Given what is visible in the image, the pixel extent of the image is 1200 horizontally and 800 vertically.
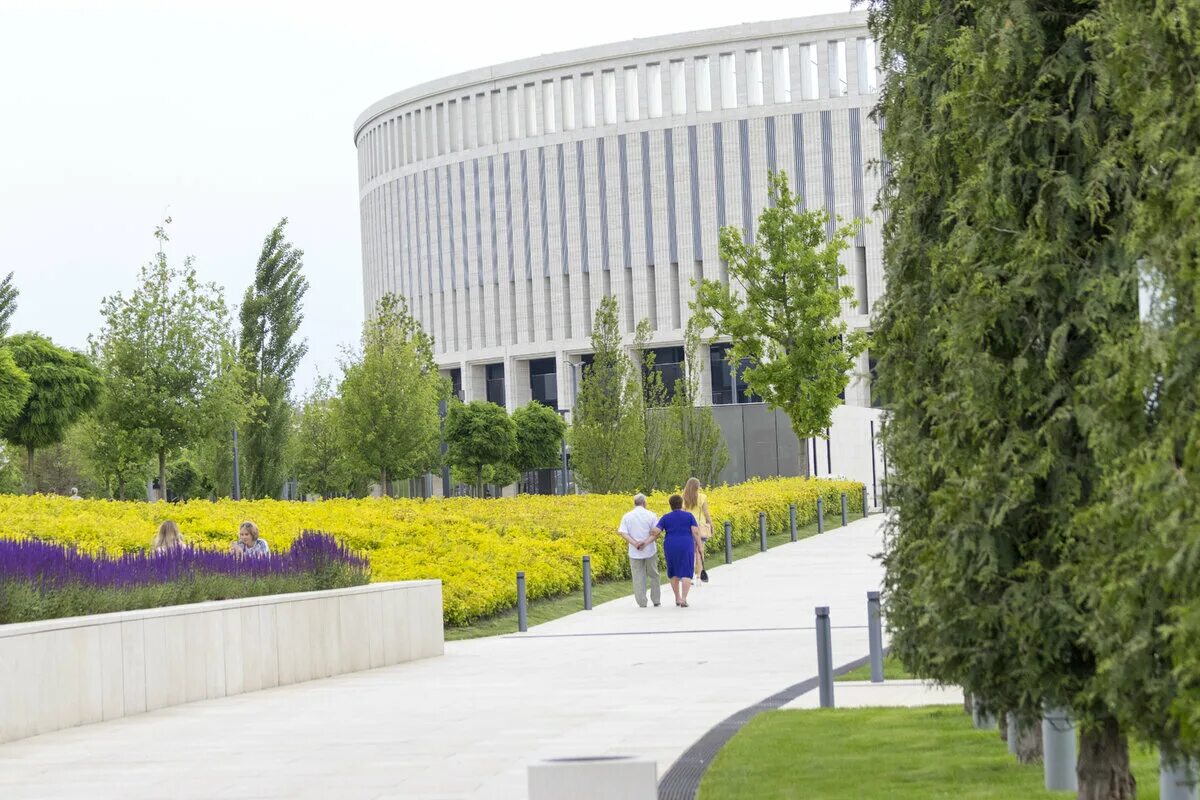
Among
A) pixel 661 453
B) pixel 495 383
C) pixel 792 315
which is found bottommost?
pixel 661 453

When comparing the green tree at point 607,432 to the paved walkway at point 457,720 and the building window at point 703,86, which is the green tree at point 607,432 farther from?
the building window at point 703,86

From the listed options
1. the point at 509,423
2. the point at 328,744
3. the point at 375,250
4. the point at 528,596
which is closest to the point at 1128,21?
the point at 328,744

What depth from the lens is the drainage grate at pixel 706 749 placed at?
9000 millimetres

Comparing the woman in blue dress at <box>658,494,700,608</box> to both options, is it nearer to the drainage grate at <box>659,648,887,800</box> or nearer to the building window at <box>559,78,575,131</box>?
the drainage grate at <box>659,648,887,800</box>

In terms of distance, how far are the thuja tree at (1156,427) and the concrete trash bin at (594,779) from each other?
5.70 ft

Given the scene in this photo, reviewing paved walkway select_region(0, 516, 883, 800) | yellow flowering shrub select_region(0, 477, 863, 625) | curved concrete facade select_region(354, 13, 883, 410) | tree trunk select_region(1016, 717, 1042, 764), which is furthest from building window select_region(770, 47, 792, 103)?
tree trunk select_region(1016, 717, 1042, 764)

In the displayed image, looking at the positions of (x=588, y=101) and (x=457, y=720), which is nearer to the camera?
(x=457, y=720)

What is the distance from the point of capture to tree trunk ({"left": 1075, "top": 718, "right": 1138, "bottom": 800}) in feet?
24.1

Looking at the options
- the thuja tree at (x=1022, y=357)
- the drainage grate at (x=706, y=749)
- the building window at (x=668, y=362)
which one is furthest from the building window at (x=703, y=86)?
the thuja tree at (x=1022, y=357)

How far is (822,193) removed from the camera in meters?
72.6

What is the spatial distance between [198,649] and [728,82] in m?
62.2

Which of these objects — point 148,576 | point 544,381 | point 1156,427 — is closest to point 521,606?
point 148,576

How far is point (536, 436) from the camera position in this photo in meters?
71.1

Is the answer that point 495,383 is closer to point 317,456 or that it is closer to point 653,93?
point 317,456
